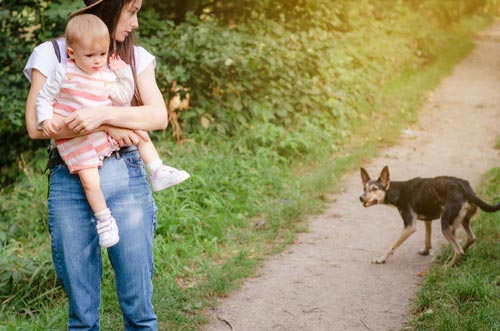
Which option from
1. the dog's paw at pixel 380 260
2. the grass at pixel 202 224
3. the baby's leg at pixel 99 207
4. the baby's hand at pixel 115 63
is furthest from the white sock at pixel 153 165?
the dog's paw at pixel 380 260

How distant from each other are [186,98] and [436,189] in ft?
14.3

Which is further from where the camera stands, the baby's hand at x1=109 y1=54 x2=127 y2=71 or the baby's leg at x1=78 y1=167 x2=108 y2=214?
the baby's hand at x1=109 y1=54 x2=127 y2=71

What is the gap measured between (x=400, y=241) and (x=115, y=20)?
353 cm

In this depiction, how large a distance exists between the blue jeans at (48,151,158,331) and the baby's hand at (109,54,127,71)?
1.33 feet

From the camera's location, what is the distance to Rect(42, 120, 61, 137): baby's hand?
273 centimetres

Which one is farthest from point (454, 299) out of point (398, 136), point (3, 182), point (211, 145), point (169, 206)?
point (3, 182)

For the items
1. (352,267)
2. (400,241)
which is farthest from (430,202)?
(352,267)

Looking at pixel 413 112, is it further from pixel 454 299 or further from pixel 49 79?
pixel 49 79

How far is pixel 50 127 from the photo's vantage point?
2.74 meters

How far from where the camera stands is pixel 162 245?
573cm

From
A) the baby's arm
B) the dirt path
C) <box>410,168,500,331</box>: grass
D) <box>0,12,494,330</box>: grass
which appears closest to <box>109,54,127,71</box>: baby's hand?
the baby's arm

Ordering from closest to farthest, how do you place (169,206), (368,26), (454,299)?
1. (454,299)
2. (169,206)
3. (368,26)

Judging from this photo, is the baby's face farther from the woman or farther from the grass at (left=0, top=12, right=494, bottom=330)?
the grass at (left=0, top=12, right=494, bottom=330)

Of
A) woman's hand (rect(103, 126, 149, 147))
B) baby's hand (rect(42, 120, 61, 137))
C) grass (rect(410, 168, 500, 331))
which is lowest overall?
grass (rect(410, 168, 500, 331))
